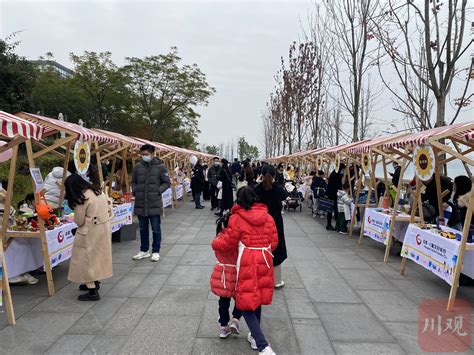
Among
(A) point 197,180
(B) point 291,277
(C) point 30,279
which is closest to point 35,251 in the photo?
(C) point 30,279

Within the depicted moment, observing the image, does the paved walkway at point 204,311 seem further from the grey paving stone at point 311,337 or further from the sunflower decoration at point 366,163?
the sunflower decoration at point 366,163

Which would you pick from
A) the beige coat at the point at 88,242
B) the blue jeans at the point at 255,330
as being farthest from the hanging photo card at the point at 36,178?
the blue jeans at the point at 255,330

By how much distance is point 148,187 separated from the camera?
5.86m

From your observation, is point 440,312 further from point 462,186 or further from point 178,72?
point 178,72

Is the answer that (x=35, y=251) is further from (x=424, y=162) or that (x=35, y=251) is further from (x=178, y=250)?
(x=424, y=162)

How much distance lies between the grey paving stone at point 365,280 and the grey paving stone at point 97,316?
3103 millimetres

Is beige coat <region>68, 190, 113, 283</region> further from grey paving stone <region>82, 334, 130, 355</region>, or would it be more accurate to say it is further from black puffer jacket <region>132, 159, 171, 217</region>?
black puffer jacket <region>132, 159, 171, 217</region>

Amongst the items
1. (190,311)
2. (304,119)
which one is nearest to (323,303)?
(190,311)

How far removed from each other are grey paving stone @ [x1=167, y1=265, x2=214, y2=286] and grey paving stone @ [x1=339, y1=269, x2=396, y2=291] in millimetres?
2059

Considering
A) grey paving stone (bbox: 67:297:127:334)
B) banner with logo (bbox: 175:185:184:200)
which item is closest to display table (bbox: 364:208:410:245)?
grey paving stone (bbox: 67:297:127:334)

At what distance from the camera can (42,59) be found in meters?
31.9

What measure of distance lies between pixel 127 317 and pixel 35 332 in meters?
0.86

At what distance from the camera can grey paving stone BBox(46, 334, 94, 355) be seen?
321 cm

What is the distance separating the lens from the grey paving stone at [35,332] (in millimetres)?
3248
